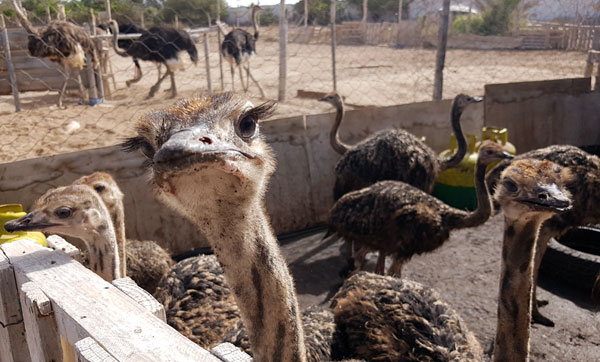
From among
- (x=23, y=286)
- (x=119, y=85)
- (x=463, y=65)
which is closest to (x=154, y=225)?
(x=23, y=286)

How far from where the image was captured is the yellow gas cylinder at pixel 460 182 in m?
5.42

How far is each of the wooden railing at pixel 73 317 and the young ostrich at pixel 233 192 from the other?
17 centimetres

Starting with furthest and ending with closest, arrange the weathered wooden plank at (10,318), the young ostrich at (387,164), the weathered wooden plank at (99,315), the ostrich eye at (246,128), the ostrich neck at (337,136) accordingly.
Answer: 1. the ostrich neck at (337,136)
2. the young ostrich at (387,164)
3. the weathered wooden plank at (10,318)
4. the ostrich eye at (246,128)
5. the weathered wooden plank at (99,315)

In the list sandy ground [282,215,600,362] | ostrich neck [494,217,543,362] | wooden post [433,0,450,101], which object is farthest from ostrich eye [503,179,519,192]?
wooden post [433,0,450,101]

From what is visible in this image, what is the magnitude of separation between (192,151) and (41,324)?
2.55 feet

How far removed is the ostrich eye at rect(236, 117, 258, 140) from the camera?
4.58 ft

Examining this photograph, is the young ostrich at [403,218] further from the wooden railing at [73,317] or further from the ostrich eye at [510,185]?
the wooden railing at [73,317]

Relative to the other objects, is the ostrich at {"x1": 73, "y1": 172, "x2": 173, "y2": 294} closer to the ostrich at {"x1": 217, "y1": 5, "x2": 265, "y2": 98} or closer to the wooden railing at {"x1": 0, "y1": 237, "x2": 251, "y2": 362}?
the wooden railing at {"x1": 0, "y1": 237, "x2": 251, "y2": 362}

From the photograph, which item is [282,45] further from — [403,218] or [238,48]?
[403,218]

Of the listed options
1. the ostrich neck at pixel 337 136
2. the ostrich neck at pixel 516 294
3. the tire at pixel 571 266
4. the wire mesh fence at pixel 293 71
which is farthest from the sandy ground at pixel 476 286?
the wire mesh fence at pixel 293 71

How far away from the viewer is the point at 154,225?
480cm

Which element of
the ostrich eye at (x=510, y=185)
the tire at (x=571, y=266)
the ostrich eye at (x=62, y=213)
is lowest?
the tire at (x=571, y=266)

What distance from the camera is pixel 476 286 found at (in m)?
4.35

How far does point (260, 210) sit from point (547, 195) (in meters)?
1.47
